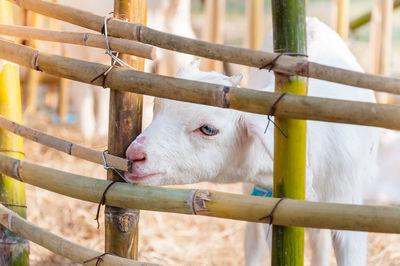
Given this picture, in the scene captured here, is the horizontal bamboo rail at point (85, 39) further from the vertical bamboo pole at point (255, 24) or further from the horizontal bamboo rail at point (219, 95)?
the vertical bamboo pole at point (255, 24)

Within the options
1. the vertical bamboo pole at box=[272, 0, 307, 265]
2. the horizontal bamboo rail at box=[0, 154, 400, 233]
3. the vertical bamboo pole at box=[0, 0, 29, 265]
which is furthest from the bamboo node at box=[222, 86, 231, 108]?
the vertical bamboo pole at box=[0, 0, 29, 265]

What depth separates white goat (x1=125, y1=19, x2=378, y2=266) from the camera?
1.75 meters

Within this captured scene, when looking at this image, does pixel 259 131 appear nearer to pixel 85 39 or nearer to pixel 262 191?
pixel 262 191

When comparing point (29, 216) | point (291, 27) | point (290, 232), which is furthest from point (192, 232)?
point (291, 27)

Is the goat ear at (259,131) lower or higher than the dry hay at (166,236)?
higher

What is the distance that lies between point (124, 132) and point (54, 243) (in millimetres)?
461

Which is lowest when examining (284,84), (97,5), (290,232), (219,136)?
(290,232)

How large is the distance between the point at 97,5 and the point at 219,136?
2.50 meters

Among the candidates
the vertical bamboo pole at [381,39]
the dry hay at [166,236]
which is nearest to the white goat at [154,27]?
the dry hay at [166,236]

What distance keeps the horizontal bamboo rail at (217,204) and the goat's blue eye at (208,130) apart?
13.2 inches

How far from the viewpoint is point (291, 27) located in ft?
4.56

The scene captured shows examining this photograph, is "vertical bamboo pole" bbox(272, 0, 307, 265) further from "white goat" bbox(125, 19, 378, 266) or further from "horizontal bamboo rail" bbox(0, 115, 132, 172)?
"horizontal bamboo rail" bbox(0, 115, 132, 172)

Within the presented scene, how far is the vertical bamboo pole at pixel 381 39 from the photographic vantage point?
13.6 ft

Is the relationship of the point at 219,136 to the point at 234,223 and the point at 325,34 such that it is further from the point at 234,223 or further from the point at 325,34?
the point at 234,223
